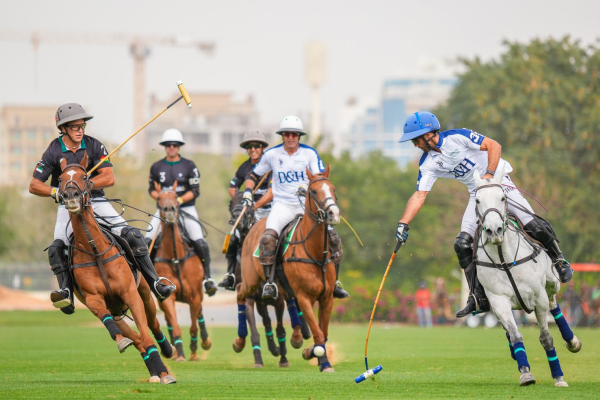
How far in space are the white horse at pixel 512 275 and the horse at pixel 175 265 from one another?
6.96 meters

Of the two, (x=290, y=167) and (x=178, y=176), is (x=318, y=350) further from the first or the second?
(x=178, y=176)

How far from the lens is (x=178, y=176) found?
19438 millimetres

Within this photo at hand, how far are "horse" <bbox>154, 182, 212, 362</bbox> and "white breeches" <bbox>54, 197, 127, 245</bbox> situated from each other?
4.59 metres

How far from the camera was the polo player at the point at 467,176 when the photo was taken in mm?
13305

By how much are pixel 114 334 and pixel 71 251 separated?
3.96ft

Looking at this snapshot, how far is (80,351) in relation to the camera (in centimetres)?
2247

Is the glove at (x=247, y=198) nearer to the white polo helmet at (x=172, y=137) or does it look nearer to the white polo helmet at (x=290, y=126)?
the white polo helmet at (x=290, y=126)

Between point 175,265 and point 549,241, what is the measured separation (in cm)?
773

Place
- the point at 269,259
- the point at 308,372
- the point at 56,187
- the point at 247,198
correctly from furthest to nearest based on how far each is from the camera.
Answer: the point at 247,198
the point at 269,259
the point at 308,372
the point at 56,187

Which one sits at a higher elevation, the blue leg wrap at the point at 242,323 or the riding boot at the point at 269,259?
the riding boot at the point at 269,259

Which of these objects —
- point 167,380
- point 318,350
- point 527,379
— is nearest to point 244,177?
point 318,350

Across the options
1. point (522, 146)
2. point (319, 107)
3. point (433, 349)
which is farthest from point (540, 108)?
point (319, 107)

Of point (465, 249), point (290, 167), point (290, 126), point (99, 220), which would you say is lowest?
point (465, 249)

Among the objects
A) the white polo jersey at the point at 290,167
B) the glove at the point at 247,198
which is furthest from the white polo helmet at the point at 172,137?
the white polo jersey at the point at 290,167
